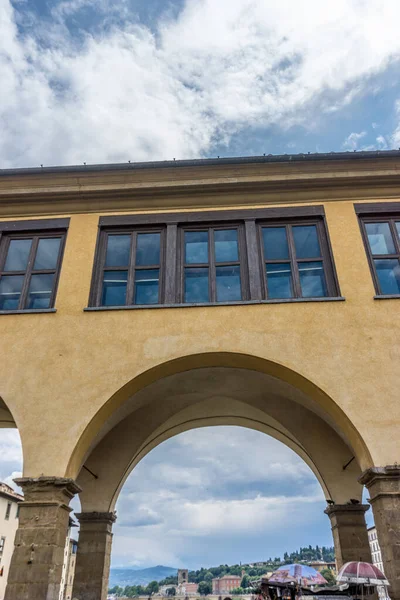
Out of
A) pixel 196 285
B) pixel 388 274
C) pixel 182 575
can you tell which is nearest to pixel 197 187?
pixel 196 285

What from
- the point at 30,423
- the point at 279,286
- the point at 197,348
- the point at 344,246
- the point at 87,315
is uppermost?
the point at 344,246

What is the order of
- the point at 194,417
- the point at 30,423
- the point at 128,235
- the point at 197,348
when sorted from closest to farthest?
the point at 30,423
the point at 197,348
the point at 128,235
the point at 194,417

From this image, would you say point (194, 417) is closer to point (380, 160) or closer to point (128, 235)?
point (128, 235)

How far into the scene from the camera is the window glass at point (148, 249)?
8.92m

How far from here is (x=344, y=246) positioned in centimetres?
863

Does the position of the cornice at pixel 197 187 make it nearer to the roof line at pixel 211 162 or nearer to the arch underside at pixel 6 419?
the roof line at pixel 211 162

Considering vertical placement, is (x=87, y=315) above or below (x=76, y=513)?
above

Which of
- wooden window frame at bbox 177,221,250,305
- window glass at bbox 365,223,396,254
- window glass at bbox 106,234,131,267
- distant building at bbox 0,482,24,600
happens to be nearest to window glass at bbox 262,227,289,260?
wooden window frame at bbox 177,221,250,305

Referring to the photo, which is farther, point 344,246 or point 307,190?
point 307,190

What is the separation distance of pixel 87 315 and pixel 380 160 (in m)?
6.46

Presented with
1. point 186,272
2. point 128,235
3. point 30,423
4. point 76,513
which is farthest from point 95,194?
point 76,513

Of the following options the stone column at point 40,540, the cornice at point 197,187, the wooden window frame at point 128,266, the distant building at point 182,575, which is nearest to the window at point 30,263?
the cornice at point 197,187

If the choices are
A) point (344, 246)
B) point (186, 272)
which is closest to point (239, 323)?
point (186, 272)

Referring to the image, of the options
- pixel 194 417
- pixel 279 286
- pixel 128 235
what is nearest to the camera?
pixel 279 286
